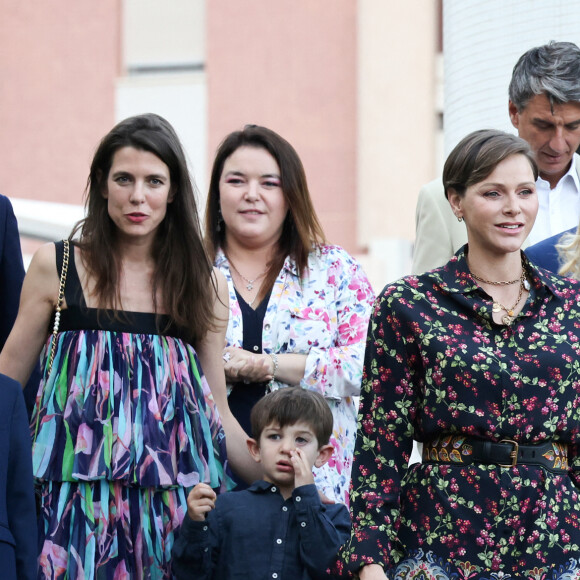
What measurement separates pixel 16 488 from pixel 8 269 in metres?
0.95

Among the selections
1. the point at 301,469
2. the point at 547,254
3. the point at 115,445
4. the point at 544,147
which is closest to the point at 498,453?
the point at 301,469

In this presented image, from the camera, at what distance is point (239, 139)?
4555mm

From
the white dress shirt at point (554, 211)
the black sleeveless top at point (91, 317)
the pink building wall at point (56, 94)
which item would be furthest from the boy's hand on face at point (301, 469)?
the pink building wall at point (56, 94)

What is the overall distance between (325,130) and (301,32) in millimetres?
1153

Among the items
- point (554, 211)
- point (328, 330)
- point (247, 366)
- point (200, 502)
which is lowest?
point (200, 502)

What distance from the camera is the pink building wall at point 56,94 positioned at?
15703 millimetres

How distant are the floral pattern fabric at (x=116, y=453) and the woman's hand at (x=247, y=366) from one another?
32cm

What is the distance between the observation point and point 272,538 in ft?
12.3

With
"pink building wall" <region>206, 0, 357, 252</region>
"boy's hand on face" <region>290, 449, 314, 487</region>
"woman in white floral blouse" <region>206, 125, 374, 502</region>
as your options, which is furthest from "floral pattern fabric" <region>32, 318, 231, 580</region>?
"pink building wall" <region>206, 0, 357, 252</region>

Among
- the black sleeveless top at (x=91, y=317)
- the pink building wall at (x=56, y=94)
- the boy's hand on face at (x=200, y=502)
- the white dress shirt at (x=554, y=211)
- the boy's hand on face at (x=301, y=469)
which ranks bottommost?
the boy's hand on face at (x=200, y=502)

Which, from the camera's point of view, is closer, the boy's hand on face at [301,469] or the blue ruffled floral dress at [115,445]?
the blue ruffled floral dress at [115,445]

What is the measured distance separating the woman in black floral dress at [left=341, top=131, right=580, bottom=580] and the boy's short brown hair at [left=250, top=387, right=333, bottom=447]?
63cm

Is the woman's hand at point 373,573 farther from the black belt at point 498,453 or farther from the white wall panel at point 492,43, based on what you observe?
the white wall panel at point 492,43

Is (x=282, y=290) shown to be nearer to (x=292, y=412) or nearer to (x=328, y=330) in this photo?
(x=328, y=330)
